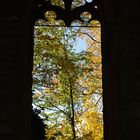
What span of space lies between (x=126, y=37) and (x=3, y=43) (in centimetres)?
152

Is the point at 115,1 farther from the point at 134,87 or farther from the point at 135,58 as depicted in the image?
the point at 134,87

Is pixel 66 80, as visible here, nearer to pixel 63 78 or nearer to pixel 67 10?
pixel 63 78

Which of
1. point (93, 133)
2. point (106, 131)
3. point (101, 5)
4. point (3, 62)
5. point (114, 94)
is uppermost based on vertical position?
point (101, 5)

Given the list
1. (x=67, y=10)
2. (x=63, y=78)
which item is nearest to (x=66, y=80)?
(x=63, y=78)

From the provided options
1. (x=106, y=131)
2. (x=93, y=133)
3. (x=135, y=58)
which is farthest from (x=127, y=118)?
(x=93, y=133)

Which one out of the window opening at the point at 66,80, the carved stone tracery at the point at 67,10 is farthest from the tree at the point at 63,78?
the carved stone tracery at the point at 67,10

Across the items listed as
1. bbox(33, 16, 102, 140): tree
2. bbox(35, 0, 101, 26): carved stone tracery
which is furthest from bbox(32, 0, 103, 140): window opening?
bbox(35, 0, 101, 26): carved stone tracery

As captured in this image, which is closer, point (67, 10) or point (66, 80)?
point (67, 10)

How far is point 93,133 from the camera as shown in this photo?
1271 centimetres

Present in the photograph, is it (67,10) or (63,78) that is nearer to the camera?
(67,10)

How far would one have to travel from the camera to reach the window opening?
39.1 feet

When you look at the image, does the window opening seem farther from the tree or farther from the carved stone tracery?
the carved stone tracery

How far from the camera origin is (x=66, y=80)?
39.9ft

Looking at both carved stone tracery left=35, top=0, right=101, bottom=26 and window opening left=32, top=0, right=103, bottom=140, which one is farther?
window opening left=32, top=0, right=103, bottom=140
